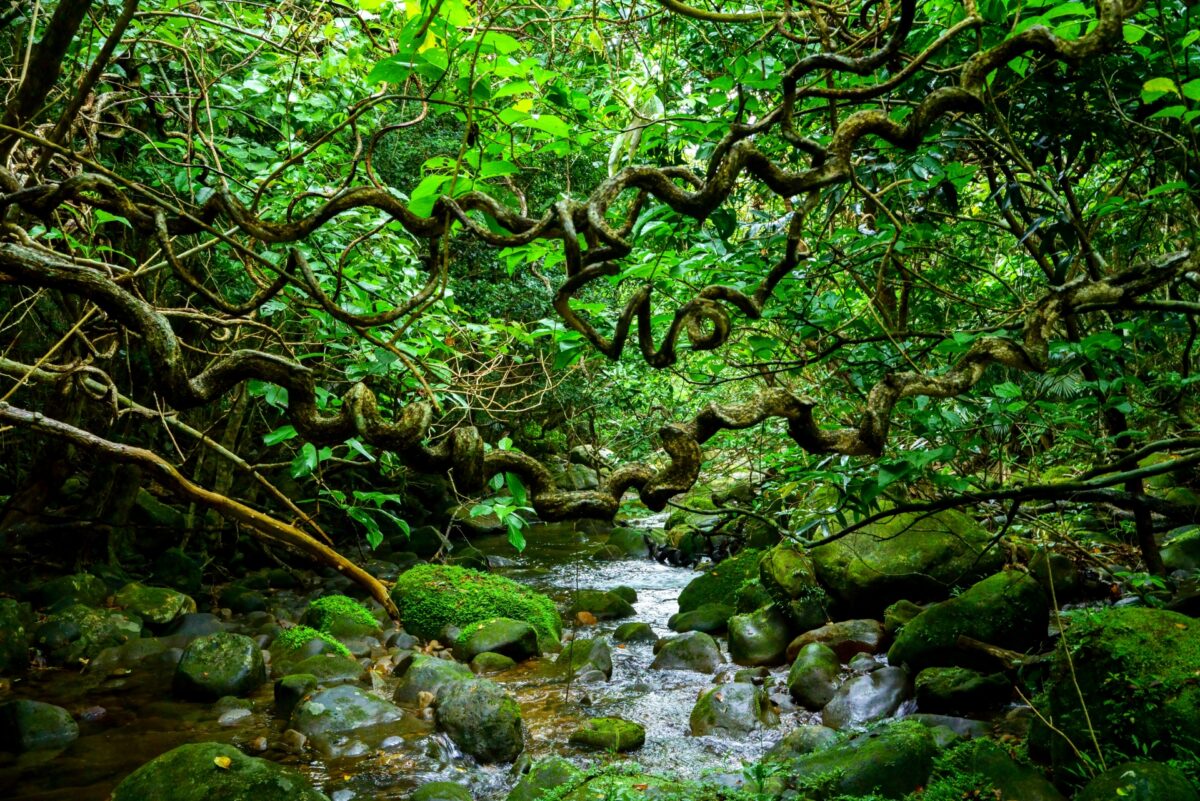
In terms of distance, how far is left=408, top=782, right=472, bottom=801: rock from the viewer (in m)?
4.58

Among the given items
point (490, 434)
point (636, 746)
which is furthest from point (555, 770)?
point (490, 434)

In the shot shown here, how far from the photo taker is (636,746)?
5.50 meters

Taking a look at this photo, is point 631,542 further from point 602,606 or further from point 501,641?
point 501,641

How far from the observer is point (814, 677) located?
20.0ft

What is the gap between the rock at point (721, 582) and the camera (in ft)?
28.0

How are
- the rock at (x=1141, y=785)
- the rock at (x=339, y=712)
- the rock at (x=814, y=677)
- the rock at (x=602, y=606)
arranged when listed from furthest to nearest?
the rock at (x=602, y=606)
the rock at (x=814, y=677)
the rock at (x=339, y=712)
the rock at (x=1141, y=785)

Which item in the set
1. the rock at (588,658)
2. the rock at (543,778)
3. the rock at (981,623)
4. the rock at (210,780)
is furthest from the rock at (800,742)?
the rock at (210,780)

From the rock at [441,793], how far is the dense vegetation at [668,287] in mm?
879

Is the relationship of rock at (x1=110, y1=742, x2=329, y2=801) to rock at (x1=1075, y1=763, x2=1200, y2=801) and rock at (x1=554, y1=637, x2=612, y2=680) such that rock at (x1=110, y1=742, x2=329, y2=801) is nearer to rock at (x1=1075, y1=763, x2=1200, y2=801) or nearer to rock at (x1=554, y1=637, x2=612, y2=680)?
rock at (x1=554, y1=637, x2=612, y2=680)

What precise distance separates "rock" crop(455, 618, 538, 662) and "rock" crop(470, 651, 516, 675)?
0.05 metres

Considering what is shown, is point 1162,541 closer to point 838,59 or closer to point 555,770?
point 555,770

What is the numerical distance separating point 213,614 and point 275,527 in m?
5.56

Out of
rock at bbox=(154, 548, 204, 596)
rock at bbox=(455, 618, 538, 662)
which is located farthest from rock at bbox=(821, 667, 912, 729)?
rock at bbox=(154, 548, 204, 596)

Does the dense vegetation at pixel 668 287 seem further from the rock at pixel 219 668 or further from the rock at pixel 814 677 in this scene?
the rock at pixel 814 677
